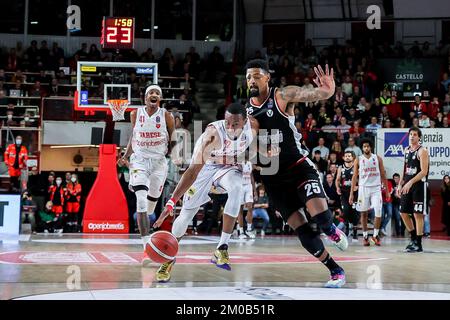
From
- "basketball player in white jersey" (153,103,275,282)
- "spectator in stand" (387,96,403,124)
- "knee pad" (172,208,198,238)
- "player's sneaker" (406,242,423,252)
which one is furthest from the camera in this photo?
"spectator in stand" (387,96,403,124)

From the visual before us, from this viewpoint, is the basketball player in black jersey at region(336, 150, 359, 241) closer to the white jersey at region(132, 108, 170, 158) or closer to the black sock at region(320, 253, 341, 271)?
the white jersey at region(132, 108, 170, 158)

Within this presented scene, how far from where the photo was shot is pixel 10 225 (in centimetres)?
1375

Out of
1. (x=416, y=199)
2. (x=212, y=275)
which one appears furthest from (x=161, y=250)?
(x=416, y=199)

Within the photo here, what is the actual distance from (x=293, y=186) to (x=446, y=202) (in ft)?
39.7

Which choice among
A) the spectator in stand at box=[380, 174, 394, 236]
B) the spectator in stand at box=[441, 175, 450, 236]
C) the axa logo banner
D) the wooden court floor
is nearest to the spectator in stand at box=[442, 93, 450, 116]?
the spectator in stand at box=[441, 175, 450, 236]

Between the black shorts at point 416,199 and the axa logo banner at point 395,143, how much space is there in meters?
5.68

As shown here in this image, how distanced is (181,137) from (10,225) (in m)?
4.95

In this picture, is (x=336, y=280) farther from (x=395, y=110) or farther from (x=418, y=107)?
(x=395, y=110)

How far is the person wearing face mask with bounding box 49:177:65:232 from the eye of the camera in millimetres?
17172

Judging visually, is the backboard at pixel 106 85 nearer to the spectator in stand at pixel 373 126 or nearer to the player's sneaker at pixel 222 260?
the spectator in stand at pixel 373 126

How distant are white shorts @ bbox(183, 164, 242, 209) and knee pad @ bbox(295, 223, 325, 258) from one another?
1.20 metres

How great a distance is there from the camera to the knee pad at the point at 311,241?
6.09 m

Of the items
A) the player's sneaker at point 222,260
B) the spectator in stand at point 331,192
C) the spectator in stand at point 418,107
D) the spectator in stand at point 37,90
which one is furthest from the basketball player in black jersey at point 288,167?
the spectator in stand at point 37,90

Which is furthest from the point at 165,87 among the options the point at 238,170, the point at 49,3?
the point at 238,170
